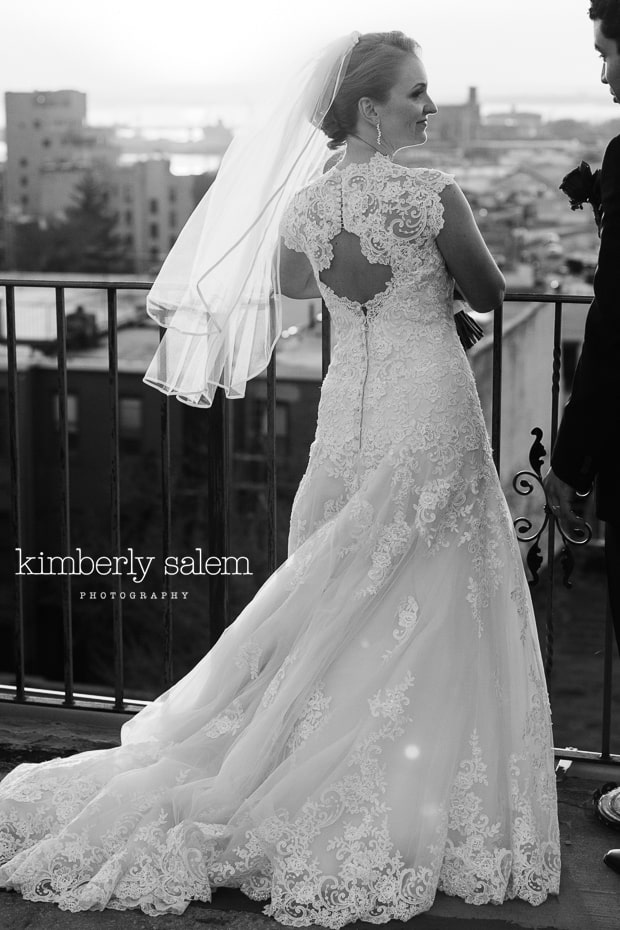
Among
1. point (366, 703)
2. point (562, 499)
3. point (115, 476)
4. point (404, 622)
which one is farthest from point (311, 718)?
point (115, 476)

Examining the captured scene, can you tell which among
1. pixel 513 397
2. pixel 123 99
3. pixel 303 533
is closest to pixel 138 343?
pixel 513 397

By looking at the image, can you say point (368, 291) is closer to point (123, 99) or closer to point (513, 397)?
point (513, 397)

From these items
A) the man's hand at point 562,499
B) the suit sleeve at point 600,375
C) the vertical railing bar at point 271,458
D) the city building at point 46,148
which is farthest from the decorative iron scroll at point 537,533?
the city building at point 46,148

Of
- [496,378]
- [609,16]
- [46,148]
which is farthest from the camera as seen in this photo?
[46,148]

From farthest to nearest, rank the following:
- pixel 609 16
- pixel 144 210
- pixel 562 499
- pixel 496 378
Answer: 1. pixel 144 210
2. pixel 496 378
3. pixel 562 499
4. pixel 609 16

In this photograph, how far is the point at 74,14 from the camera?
57.8m

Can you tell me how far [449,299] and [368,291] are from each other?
177 millimetres

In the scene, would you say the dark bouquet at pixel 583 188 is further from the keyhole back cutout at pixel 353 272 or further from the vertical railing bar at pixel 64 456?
the vertical railing bar at pixel 64 456

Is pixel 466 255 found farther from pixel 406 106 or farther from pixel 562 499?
pixel 562 499

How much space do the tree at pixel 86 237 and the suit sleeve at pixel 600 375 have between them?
47378mm

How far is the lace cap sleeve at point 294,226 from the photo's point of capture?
2.34 metres

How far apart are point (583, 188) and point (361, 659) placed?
106cm

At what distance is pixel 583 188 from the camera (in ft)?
6.98

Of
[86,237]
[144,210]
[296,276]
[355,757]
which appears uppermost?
[144,210]
